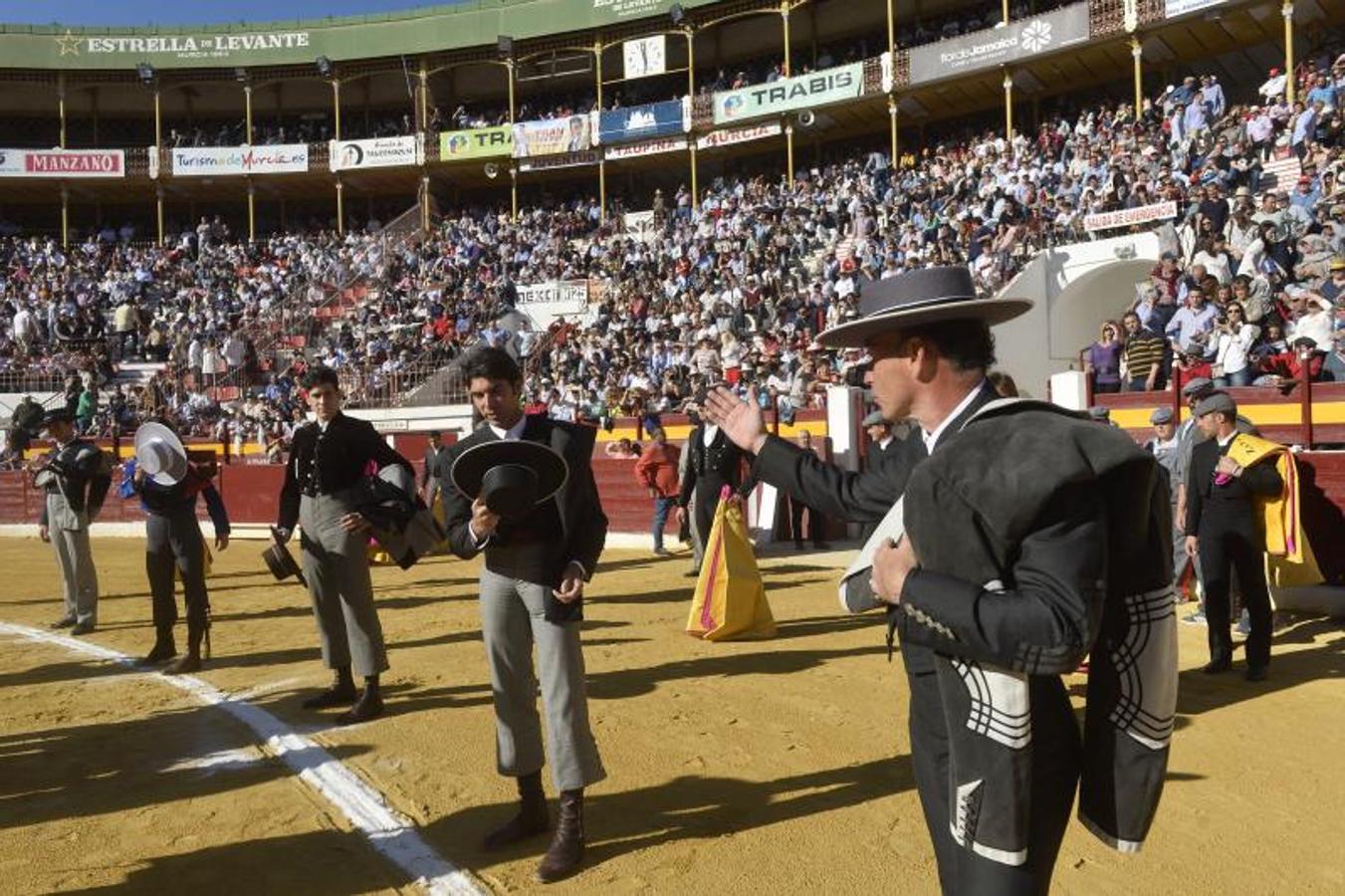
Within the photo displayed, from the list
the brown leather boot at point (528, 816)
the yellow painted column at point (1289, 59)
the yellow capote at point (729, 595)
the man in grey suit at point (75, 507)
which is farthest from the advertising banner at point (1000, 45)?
the brown leather boot at point (528, 816)

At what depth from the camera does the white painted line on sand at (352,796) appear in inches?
124

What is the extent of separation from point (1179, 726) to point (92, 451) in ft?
24.9

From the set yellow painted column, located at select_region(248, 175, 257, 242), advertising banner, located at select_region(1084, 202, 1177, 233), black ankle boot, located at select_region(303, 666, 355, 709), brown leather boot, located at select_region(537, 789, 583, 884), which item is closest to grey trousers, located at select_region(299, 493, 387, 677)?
black ankle boot, located at select_region(303, 666, 355, 709)

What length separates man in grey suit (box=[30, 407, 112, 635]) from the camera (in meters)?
7.82

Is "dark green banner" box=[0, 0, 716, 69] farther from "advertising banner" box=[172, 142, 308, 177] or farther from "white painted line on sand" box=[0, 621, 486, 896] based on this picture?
"white painted line on sand" box=[0, 621, 486, 896]

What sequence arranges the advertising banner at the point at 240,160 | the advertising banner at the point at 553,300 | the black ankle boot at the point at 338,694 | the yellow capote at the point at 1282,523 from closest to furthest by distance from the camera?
the black ankle boot at the point at 338,694 → the yellow capote at the point at 1282,523 → the advertising banner at the point at 553,300 → the advertising banner at the point at 240,160

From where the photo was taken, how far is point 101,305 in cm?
2931

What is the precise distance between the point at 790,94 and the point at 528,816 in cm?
2542

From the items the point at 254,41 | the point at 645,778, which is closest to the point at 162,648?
the point at 645,778

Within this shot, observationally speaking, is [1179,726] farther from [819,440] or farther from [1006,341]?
[1006,341]

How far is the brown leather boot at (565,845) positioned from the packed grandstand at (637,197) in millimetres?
6810

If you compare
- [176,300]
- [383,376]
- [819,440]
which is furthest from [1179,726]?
[176,300]

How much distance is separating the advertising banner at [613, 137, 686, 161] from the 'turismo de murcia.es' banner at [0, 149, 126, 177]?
52.3ft

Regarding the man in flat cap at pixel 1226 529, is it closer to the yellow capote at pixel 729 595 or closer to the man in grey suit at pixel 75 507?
the yellow capote at pixel 729 595
